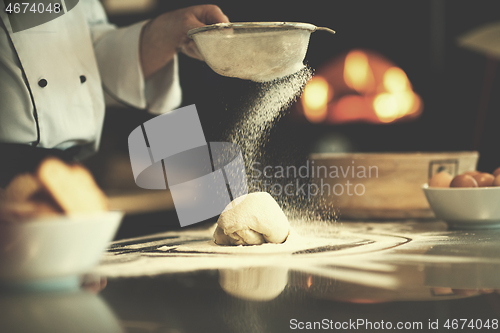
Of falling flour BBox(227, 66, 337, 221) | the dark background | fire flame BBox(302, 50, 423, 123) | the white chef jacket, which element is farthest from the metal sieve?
fire flame BBox(302, 50, 423, 123)

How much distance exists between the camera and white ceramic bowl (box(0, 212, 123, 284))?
0.45 m

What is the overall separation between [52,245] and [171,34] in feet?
2.58

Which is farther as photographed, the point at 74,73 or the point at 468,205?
the point at 74,73

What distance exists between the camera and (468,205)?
1.02m

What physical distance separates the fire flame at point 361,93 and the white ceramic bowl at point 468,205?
1.64m

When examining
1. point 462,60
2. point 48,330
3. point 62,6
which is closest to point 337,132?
point 462,60

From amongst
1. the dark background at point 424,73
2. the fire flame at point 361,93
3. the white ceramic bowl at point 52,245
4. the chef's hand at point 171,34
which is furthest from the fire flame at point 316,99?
the white ceramic bowl at point 52,245

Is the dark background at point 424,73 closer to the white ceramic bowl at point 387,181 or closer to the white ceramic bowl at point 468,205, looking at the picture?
A: the white ceramic bowl at point 387,181

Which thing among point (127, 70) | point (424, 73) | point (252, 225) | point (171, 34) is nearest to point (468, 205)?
point (252, 225)

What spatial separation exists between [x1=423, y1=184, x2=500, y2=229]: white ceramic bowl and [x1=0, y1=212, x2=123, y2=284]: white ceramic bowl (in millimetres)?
803

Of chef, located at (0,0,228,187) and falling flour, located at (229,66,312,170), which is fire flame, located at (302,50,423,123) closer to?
chef, located at (0,0,228,187)

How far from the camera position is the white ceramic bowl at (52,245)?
0.45 m

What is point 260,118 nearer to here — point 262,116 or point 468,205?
point 262,116

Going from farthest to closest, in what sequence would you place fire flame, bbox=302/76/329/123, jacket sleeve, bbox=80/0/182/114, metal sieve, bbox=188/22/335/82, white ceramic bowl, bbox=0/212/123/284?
1. fire flame, bbox=302/76/329/123
2. jacket sleeve, bbox=80/0/182/114
3. metal sieve, bbox=188/22/335/82
4. white ceramic bowl, bbox=0/212/123/284
